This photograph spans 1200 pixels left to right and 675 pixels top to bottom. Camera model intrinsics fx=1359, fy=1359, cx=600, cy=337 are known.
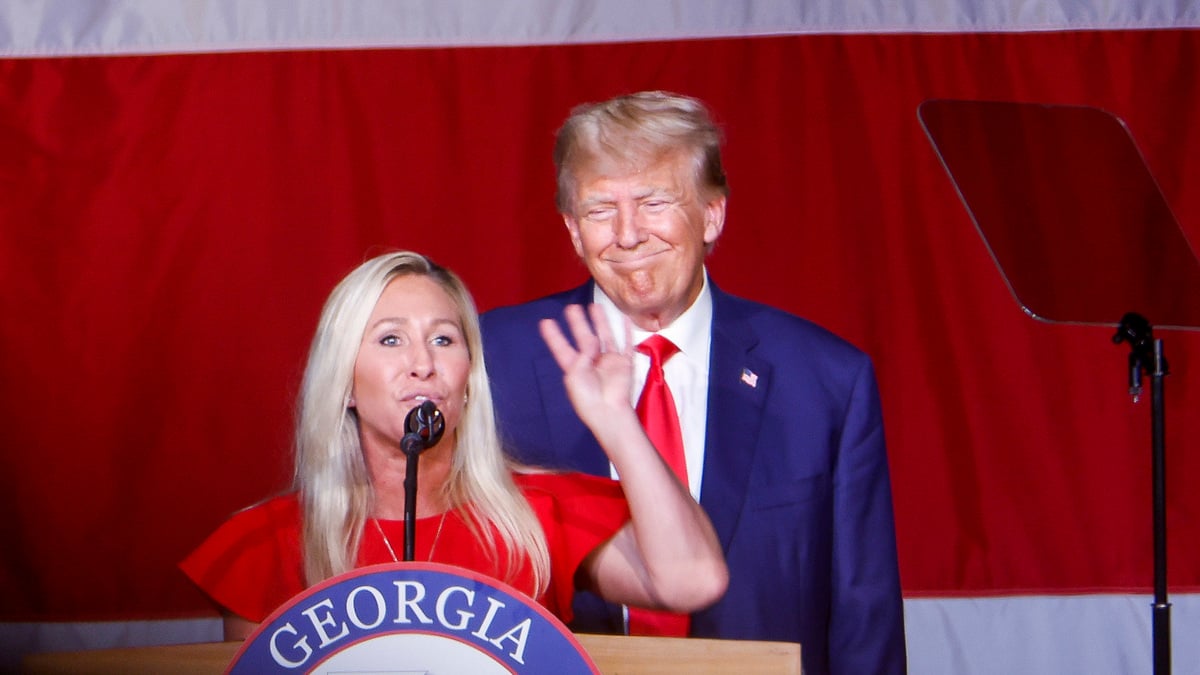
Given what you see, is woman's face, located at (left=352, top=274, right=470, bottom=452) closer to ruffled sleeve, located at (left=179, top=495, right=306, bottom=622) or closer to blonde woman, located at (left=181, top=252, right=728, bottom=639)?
blonde woman, located at (left=181, top=252, right=728, bottom=639)

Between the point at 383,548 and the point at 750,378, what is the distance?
81cm

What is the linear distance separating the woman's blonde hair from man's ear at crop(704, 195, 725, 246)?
1.91 ft

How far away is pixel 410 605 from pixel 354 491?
702mm

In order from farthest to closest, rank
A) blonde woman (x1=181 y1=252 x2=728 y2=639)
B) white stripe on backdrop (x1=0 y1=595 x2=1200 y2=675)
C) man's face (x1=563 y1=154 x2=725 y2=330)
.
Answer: white stripe on backdrop (x1=0 y1=595 x2=1200 y2=675), man's face (x1=563 y1=154 x2=725 y2=330), blonde woman (x1=181 y1=252 x2=728 y2=639)

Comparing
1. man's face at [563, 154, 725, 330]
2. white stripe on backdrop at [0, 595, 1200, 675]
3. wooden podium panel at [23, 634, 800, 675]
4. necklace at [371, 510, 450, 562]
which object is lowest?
white stripe on backdrop at [0, 595, 1200, 675]

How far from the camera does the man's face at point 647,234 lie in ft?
8.32

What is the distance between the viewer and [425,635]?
1536mm

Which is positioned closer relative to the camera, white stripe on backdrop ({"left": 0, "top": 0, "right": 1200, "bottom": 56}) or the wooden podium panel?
the wooden podium panel

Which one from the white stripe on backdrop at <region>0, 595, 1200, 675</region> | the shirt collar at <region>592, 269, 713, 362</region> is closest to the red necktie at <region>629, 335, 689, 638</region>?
the shirt collar at <region>592, 269, 713, 362</region>

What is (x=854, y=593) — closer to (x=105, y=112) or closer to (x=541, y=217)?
(x=541, y=217)

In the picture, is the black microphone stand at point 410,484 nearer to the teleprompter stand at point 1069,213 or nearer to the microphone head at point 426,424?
the microphone head at point 426,424

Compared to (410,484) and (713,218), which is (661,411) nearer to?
(713,218)

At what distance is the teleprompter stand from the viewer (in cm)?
266

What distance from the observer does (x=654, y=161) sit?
2.55m
